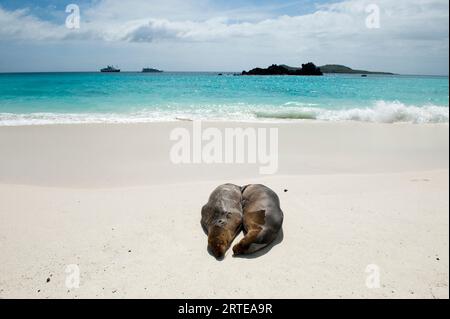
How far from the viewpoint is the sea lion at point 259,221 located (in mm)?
3412

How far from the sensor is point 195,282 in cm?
Answer: 307

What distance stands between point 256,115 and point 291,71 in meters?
72.6

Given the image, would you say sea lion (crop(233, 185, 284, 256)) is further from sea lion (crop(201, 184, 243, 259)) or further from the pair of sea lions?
sea lion (crop(201, 184, 243, 259))

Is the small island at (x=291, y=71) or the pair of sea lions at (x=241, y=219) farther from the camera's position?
the small island at (x=291, y=71)

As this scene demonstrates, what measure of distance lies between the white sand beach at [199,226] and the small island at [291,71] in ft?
252

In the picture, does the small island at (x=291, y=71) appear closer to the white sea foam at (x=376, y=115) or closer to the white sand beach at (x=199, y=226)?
the white sea foam at (x=376, y=115)

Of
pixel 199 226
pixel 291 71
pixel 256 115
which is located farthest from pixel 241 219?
pixel 291 71

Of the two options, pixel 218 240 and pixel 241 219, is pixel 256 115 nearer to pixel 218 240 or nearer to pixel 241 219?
pixel 241 219

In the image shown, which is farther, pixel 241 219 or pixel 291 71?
pixel 291 71

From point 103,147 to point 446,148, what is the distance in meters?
8.66

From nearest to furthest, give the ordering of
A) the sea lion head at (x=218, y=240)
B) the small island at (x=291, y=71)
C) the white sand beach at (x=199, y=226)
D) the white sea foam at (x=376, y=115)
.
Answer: the white sand beach at (x=199, y=226) < the sea lion head at (x=218, y=240) < the white sea foam at (x=376, y=115) < the small island at (x=291, y=71)

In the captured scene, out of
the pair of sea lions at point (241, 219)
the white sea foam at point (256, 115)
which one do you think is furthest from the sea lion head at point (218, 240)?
the white sea foam at point (256, 115)

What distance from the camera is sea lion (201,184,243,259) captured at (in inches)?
135

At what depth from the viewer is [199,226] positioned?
405 centimetres
